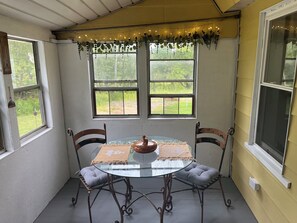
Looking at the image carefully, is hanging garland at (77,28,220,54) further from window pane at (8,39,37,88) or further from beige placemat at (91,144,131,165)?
beige placemat at (91,144,131,165)

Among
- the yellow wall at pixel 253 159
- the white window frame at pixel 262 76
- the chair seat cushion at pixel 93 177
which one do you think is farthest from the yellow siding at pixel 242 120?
the chair seat cushion at pixel 93 177

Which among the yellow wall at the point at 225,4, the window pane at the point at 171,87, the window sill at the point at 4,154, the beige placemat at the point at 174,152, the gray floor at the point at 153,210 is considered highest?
→ the yellow wall at the point at 225,4

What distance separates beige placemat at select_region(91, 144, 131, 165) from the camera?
216cm

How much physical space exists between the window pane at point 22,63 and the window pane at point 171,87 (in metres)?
1.53

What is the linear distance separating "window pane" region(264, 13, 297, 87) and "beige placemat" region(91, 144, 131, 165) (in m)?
1.61

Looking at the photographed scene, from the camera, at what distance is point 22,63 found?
96.0 inches

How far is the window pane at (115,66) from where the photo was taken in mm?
3137

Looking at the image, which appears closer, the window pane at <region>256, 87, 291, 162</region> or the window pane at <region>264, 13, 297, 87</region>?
the window pane at <region>264, 13, 297, 87</region>

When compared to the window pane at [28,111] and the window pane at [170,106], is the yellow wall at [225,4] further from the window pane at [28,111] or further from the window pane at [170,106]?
the window pane at [28,111]

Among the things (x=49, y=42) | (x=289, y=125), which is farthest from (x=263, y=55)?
(x=49, y=42)

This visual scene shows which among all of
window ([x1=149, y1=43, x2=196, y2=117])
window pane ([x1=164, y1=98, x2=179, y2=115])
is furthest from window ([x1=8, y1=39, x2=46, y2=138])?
window pane ([x1=164, y1=98, x2=179, y2=115])

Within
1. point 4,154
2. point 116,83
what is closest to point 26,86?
point 4,154

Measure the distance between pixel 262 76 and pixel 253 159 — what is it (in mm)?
901

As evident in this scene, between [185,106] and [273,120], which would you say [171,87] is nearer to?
[185,106]
